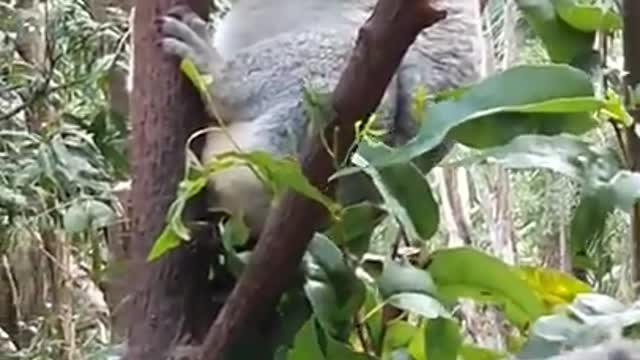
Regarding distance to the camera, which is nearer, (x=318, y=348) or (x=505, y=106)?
(x=505, y=106)

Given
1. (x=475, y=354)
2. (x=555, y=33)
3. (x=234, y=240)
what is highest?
(x=555, y=33)

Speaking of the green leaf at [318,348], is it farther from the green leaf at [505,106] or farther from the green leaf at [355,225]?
the green leaf at [505,106]

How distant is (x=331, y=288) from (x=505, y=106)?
0.22m

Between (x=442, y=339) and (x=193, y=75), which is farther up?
(x=193, y=75)

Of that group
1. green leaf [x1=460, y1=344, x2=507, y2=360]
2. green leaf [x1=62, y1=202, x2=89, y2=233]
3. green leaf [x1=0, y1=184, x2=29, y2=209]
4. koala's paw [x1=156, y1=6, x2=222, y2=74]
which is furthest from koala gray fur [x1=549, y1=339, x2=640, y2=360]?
green leaf [x1=0, y1=184, x2=29, y2=209]

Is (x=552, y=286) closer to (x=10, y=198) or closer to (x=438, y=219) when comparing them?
(x=438, y=219)

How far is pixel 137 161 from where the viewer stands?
1172mm

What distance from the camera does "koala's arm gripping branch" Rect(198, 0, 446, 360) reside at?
0.73 metres

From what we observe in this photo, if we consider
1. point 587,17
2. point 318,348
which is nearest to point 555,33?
point 587,17

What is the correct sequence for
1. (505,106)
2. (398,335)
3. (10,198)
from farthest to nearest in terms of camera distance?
1. (10,198)
2. (398,335)
3. (505,106)

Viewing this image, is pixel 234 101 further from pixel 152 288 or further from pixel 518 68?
pixel 518 68

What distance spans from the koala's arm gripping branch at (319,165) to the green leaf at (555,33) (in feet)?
0.53

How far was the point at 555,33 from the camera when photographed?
904 mm

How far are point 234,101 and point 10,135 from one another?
2.38 feet
